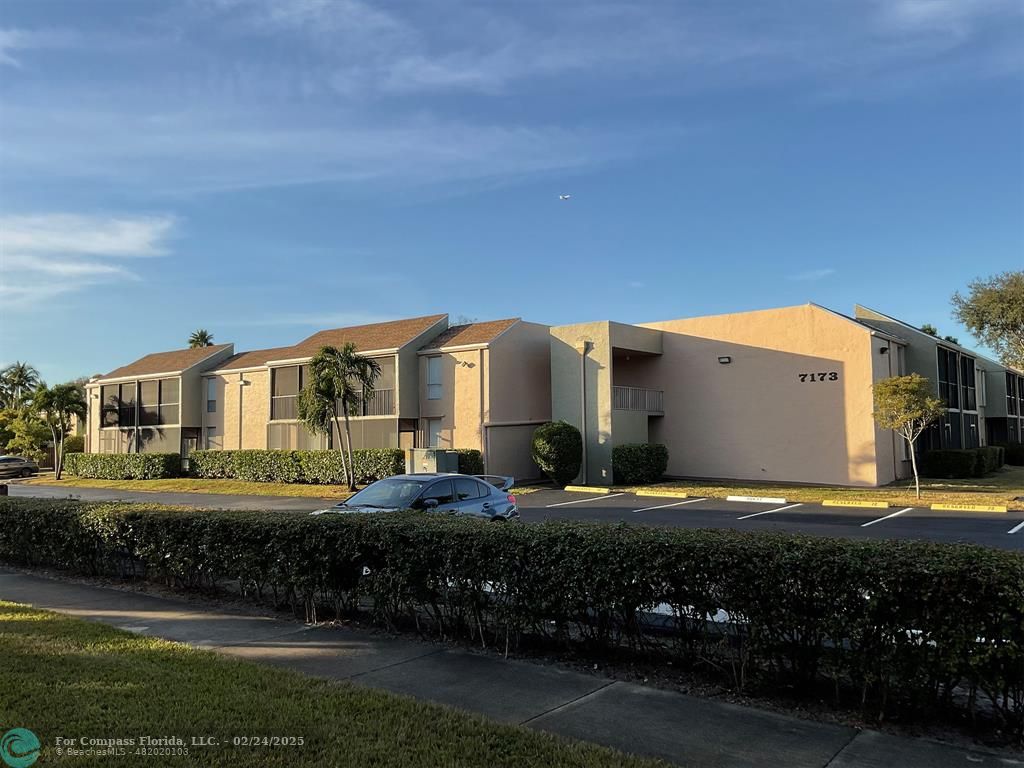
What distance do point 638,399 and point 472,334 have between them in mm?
7181

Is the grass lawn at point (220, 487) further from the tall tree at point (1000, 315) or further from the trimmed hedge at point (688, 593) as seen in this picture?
the tall tree at point (1000, 315)

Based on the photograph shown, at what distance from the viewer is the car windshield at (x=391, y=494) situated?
11.1 m

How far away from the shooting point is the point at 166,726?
4.44 metres

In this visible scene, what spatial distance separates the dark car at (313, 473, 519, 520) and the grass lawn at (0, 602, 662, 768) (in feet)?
16.2

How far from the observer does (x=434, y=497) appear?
1130 centimetres

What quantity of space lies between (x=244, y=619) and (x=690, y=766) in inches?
203

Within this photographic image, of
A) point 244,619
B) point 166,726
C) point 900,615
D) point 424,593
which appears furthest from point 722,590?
point 244,619

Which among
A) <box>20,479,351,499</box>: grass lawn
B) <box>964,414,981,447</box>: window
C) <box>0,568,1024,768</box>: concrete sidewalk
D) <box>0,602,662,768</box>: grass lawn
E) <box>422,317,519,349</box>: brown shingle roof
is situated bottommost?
<box>20,479,351,499</box>: grass lawn

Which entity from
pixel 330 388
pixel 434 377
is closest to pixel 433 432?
pixel 434 377

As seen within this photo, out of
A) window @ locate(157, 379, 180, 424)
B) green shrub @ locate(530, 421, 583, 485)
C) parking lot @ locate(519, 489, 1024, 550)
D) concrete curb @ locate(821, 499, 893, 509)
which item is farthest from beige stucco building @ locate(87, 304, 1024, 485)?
window @ locate(157, 379, 180, 424)

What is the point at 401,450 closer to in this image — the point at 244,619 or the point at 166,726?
the point at 244,619

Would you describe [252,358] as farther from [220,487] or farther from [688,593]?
[688,593]

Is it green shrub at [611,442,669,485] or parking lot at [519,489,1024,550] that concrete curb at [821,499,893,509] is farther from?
green shrub at [611,442,669,485]

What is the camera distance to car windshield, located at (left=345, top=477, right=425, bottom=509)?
11.1 m
